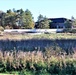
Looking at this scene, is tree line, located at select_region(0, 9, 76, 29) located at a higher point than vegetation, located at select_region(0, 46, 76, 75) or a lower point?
higher

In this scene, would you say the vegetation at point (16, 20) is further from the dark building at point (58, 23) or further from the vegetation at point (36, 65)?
the vegetation at point (36, 65)

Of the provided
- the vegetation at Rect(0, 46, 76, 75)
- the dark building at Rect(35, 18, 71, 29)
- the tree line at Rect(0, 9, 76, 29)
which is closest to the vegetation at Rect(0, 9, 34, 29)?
the tree line at Rect(0, 9, 76, 29)

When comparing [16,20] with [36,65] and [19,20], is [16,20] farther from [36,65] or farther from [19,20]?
[36,65]

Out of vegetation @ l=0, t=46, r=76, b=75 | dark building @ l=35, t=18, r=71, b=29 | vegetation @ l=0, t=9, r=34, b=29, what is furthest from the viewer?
dark building @ l=35, t=18, r=71, b=29

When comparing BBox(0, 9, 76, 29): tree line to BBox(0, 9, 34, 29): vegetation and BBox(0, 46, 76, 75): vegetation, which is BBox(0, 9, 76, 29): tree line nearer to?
BBox(0, 9, 34, 29): vegetation

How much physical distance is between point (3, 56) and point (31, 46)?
495cm

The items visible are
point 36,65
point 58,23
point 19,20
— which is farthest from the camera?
point 58,23

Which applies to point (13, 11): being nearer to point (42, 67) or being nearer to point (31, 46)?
point (31, 46)

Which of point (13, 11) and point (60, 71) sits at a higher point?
point (13, 11)

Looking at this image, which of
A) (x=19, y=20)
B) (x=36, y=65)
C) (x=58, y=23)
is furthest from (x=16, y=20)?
(x=36, y=65)

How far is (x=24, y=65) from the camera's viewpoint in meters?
9.31

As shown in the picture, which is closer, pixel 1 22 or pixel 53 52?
pixel 53 52

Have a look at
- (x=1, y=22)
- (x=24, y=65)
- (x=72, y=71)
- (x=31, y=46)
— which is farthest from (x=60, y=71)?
(x=1, y=22)

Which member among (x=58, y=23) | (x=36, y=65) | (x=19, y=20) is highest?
(x=19, y=20)
